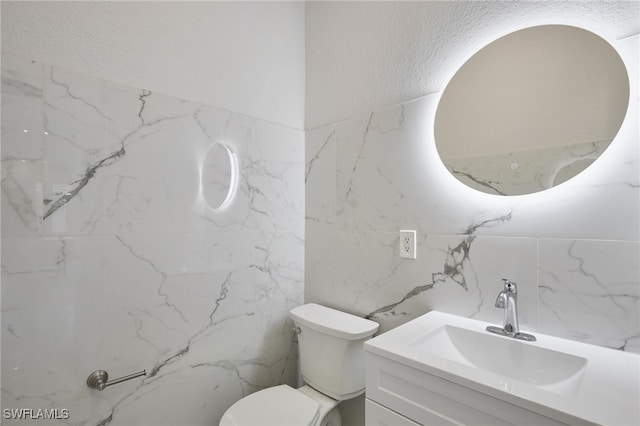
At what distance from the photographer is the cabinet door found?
821 mm

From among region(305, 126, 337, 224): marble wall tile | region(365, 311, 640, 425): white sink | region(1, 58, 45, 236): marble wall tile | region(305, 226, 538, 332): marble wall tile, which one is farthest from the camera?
region(305, 126, 337, 224): marble wall tile

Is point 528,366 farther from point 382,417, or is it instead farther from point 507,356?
point 382,417

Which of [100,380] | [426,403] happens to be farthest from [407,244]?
[100,380]

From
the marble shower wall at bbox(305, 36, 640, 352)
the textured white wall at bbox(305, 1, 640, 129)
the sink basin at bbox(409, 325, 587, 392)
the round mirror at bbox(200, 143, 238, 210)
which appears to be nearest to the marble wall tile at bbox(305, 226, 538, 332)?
the marble shower wall at bbox(305, 36, 640, 352)

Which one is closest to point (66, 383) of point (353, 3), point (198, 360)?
point (198, 360)

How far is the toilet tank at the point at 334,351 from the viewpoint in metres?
1.25

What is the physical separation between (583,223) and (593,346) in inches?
14.5

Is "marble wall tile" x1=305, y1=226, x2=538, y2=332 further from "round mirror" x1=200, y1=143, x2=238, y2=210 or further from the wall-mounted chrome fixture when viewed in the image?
the wall-mounted chrome fixture

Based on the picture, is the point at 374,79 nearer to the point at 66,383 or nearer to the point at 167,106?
the point at 167,106

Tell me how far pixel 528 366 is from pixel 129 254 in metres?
1.44

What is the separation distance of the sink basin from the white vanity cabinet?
0.09 metres

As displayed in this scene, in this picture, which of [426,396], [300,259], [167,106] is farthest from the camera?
[300,259]

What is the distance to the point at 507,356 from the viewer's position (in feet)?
3.03

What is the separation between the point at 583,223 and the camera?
89 centimetres
